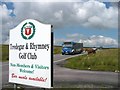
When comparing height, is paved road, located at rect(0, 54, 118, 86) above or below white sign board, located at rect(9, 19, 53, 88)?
below

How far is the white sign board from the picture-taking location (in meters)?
7.10

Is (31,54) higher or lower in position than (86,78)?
higher

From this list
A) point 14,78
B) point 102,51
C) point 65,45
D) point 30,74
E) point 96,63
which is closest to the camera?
point 30,74

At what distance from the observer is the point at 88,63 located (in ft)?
74.5

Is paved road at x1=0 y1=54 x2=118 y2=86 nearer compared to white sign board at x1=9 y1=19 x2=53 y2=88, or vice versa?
white sign board at x1=9 y1=19 x2=53 y2=88

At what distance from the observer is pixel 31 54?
7.57 meters

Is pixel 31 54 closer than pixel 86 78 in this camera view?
Yes

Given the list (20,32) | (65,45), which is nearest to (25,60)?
(20,32)

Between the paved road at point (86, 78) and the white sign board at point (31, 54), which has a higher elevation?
the white sign board at point (31, 54)

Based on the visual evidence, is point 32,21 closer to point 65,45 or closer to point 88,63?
point 88,63

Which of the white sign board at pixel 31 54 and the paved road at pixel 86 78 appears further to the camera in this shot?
the paved road at pixel 86 78

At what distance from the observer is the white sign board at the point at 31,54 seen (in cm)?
710

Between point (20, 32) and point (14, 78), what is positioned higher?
point (20, 32)

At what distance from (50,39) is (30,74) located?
120cm
